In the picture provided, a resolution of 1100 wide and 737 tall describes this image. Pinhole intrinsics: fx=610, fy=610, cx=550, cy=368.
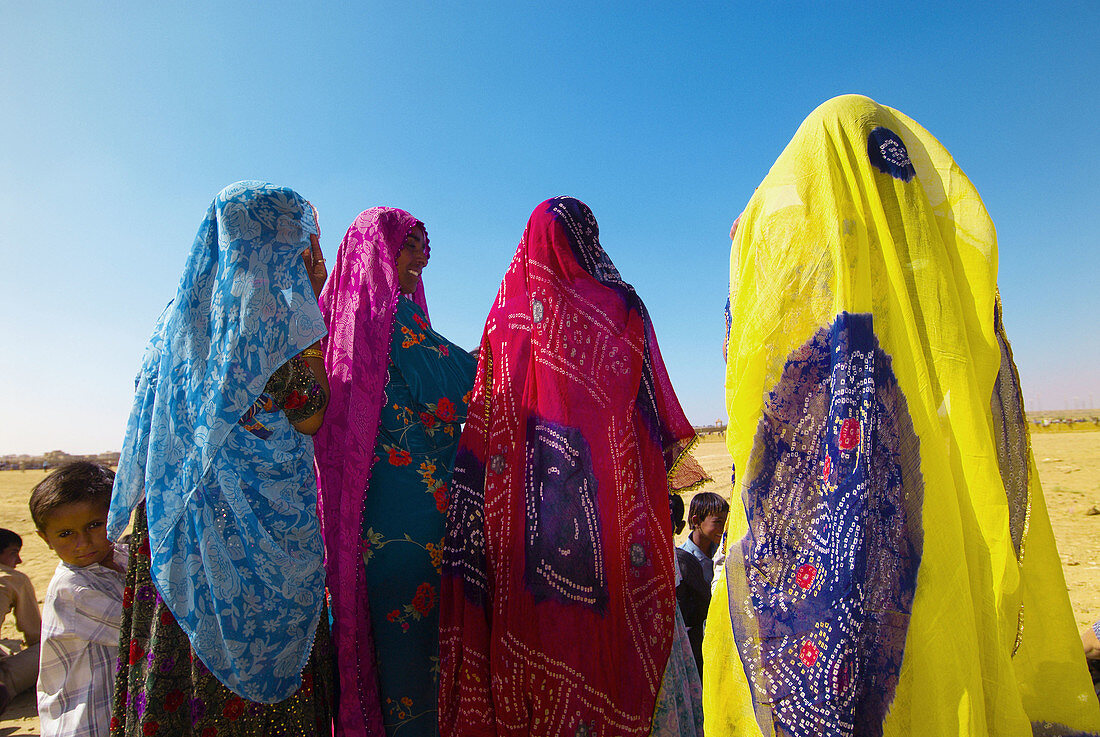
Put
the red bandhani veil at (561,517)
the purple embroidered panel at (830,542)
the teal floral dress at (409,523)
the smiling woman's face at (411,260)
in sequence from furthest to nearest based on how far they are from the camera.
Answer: the smiling woman's face at (411,260) < the teal floral dress at (409,523) < the red bandhani veil at (561,517) < the purple embroidered panel at (830,542)

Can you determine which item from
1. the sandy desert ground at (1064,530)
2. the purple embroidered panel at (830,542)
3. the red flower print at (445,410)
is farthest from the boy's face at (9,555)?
the purple embroidered panel at (830,542)

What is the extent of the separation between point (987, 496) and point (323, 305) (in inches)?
103

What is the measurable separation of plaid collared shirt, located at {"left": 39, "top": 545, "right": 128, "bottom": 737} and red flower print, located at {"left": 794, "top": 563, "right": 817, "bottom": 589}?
247 centimetres

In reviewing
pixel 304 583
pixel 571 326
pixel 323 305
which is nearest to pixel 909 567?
pixel 571 326

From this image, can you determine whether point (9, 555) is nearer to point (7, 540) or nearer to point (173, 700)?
point (7, 540)

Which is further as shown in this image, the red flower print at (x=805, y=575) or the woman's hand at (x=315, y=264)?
the woman's hand at (x=315, y=264)

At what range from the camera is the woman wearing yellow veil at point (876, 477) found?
59.4 inches

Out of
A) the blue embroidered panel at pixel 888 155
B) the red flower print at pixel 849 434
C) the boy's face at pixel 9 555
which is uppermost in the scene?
the blue embroidered panel at pixel 888 155

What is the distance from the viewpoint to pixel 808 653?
5.01 ft

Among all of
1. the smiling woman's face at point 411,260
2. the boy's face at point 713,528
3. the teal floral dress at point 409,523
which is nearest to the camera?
the teal floral dress at point 409,523

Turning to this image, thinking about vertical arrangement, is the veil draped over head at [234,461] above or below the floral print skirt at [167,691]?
above

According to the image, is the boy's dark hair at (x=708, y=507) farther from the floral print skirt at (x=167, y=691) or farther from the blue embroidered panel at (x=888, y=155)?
the floral print skirt at (x=167, y=691)

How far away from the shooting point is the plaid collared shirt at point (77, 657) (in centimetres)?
226

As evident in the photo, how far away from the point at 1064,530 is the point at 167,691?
1131 centimetres
